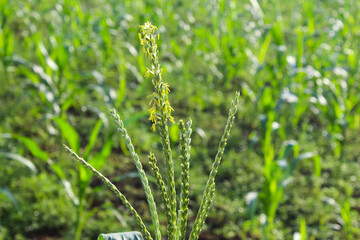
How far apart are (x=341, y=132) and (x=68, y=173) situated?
2.60m

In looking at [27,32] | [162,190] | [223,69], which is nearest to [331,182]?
[223,69]

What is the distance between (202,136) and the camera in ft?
12.5

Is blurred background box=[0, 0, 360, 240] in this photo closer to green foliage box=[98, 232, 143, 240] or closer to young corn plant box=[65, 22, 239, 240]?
green foliage box=[98, 232, 143, 240]

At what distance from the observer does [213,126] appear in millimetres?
4570

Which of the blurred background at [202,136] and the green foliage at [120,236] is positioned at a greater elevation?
the blurred background at [202,136]

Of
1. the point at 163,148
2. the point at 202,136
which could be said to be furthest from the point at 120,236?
the point at 202,136

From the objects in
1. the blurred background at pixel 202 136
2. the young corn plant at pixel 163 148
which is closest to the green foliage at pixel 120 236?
the young corn plant at pixel 163 148

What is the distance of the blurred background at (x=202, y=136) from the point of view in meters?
3.05

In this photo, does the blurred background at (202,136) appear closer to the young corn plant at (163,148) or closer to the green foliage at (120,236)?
the green foliage at (120,236)

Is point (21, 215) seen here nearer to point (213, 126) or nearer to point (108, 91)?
point (108, 91)

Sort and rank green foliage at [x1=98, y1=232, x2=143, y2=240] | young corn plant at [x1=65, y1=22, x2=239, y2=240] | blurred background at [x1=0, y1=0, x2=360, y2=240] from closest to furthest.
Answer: young corn plant at [x1=65, y1=22, x2=239, y2=240], green foliage at [x1=98, y1=232, x2=143, y2=240], blurred background at [x1=0, y1=0, x2=360, y2=240]

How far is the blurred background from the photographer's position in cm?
305

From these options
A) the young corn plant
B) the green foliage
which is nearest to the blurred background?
the green foliage

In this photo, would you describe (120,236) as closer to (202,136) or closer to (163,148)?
(163,148)
